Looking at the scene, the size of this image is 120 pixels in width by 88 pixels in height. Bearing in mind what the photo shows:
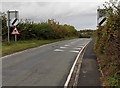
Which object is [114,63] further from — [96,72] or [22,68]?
[22,68]

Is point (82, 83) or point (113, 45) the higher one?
point (113, 45)

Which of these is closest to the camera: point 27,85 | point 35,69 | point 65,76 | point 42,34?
point 27,85

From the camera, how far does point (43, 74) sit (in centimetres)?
1038

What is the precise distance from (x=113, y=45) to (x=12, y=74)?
434cm

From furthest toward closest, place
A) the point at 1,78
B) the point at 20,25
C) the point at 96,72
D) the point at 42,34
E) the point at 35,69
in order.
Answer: the point at 42,34 → the point at 20,25 → the point at 35,69 → the point at 96,72 → the point at 1,78

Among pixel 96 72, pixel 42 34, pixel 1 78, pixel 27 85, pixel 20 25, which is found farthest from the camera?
pixel 42 34

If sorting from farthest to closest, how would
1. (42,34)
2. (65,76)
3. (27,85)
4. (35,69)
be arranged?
(42,34)
(35,69)
(65,76)
(27,85)

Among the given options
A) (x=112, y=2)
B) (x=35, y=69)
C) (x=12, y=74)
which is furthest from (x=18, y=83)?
(x=112, y=2)

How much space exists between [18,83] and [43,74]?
1.91 metres

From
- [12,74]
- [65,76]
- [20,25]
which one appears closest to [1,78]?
[12,74]

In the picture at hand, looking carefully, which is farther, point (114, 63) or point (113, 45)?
point (114, 63)

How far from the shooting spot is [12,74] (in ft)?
33.6

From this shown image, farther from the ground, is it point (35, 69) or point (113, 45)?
point (113, 45)

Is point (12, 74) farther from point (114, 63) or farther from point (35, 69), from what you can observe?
point (114, 63)
